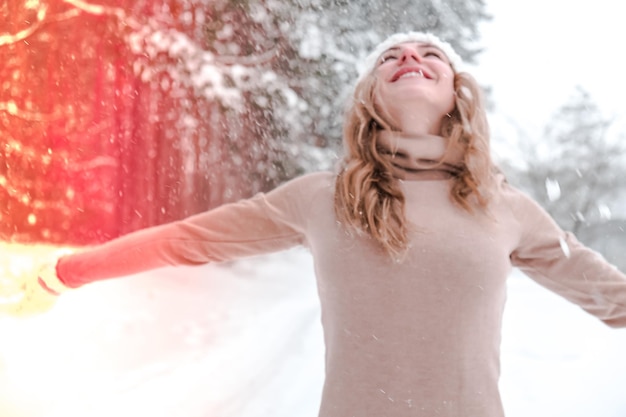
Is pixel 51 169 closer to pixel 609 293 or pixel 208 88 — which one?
pixel 208 88

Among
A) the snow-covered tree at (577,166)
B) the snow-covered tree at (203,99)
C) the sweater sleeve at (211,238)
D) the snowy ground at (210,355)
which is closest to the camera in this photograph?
the sweater sleeve at (211,238)

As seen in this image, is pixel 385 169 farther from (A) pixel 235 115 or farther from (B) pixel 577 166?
(B) pixel 577 166

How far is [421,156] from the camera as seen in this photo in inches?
32.3

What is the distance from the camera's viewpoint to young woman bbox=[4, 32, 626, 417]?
2.40ft

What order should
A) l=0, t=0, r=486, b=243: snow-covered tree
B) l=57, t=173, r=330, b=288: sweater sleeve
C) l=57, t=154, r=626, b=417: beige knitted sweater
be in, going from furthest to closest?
1. l=0, t=0, r=486, b=243: snow-covered tree
2. l=57, t=173, r=330, b=288: sweater sleeve
3. l=57, t=154, r=626, b=417: beige knitted sweater

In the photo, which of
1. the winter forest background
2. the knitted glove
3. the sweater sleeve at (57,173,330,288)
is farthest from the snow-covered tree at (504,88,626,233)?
the knitted glove

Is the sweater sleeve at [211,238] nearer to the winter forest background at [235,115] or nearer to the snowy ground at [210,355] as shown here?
the snowy ground at [210,355]

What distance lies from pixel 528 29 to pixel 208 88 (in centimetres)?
127

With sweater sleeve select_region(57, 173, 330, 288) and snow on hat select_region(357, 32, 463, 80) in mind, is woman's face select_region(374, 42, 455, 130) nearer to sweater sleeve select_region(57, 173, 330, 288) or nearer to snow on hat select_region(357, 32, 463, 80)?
snow on hat select_region(357, 32, 463, 80)

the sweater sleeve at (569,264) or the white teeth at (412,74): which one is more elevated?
the white teeth at (412,74)

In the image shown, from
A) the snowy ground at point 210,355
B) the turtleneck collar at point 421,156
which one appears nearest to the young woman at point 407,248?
the turtleneck collar at point 421,156

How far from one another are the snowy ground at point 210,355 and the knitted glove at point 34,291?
9 centimetres

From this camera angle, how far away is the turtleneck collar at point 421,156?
0.82m

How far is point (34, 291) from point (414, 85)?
63 centimetres
